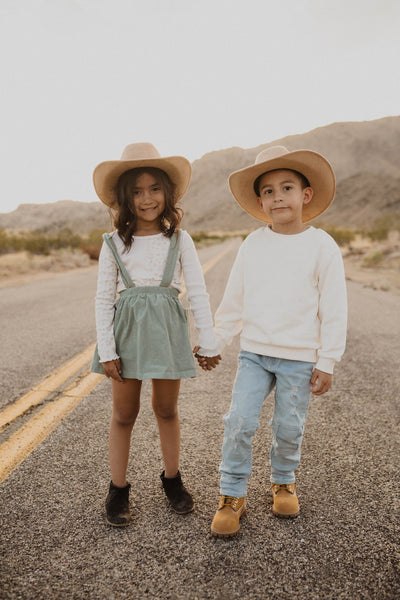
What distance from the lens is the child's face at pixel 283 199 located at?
7.05ft

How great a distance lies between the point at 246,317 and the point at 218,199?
162120mm

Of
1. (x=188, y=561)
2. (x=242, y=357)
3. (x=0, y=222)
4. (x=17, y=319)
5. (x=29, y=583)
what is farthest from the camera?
(x=0, y=222)

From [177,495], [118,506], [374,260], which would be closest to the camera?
[118,506]

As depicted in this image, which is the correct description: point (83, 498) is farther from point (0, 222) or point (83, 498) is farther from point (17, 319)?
point (0, 222)

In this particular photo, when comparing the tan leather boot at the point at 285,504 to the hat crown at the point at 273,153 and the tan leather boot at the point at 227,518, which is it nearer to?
the tan leather boot at the point at 227,518

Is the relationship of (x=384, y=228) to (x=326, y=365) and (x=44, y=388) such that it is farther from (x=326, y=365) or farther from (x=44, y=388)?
(x=326, y=365)

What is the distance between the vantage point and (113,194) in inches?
90.4

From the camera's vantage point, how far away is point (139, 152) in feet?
6.89

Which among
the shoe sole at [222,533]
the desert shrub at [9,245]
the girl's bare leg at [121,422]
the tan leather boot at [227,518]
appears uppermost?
the girl's bare leg at [121,422]

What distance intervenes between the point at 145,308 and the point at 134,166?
0.67 metres

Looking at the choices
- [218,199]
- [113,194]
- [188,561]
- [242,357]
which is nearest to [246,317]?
[242,357]

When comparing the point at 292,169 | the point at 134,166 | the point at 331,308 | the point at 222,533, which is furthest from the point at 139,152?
the point at 222,533

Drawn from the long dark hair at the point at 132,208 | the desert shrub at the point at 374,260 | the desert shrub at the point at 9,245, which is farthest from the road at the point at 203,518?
the desert shrub at the point at 9,245

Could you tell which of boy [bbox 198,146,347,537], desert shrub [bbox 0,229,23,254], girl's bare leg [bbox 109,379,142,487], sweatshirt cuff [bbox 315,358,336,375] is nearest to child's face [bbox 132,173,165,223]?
boy [bbox 198,146,347,537]
